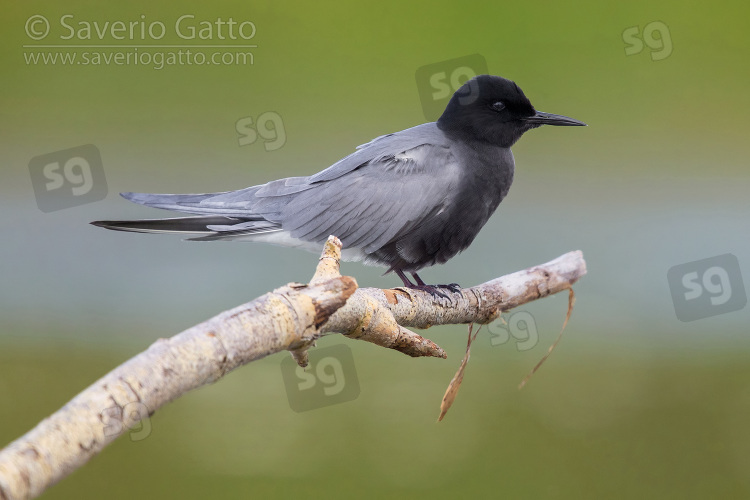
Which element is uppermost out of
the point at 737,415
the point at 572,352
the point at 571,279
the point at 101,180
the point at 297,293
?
the point at 101,180

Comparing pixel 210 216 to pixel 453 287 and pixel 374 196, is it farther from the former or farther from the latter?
pixel 453 287

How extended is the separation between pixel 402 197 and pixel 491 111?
327mm

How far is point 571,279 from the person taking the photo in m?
1.76

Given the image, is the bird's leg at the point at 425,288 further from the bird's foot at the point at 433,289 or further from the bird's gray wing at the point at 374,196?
Result: the bird's gray wing at the point at 374,196

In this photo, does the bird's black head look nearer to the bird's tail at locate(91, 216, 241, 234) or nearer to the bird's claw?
the bird's claw

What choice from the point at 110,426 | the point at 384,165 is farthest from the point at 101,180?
the point at 110,426

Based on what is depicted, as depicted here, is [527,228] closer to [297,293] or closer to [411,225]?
[411,225]

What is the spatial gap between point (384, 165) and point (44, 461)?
1.28 m

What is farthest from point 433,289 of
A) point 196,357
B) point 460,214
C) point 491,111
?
point 196,357

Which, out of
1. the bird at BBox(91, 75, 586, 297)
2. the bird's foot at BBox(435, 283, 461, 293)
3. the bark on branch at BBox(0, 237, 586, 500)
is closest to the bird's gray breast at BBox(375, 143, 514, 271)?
the bird at BBox(91, 75, 586, 297)

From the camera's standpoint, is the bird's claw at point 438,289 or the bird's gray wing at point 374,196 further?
the bird's gray wing at point 374,196

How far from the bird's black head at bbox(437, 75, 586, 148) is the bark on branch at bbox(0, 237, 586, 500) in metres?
0.67

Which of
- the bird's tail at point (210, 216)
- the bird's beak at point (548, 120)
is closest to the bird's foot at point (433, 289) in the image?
the bird's tail at point (210, 216)

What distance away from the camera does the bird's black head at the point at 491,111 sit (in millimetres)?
2045
